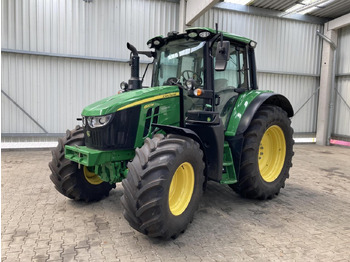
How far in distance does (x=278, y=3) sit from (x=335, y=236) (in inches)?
355

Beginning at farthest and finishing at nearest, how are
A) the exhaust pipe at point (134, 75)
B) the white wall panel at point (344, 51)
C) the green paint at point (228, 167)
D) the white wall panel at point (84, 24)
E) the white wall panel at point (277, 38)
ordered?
the white wall panel at point (344, 51)
the white wall panel at point (277, 38)
the white wall panel at point (84, 24)
the exhaust pipe at point (134, 75)
the green paint at point (228, 167)

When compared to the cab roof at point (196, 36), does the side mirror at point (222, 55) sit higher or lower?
lower

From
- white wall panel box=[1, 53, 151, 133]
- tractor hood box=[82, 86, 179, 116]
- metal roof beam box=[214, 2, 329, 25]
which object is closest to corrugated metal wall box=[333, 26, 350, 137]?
metal roof beam box=[214, 2, 329, 25]

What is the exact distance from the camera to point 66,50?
8.74 m

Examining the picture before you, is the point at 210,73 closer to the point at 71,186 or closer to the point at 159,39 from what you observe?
the point at 159,39

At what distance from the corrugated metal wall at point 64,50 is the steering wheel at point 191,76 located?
4.23 metres

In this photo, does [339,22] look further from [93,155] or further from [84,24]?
[93,155]

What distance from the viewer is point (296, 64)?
11.7 meters

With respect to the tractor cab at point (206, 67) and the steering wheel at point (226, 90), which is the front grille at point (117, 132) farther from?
the steering wheel at point (226, 90)

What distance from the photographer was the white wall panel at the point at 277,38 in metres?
10.4

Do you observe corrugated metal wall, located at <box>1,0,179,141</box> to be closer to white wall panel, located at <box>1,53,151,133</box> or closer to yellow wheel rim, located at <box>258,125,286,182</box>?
white wall panel, located at <box>1,53,151,133</box>

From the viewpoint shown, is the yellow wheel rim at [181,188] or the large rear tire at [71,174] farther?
the large rear tire at [71,174]

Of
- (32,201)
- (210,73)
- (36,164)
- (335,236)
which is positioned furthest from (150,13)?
(335,236)

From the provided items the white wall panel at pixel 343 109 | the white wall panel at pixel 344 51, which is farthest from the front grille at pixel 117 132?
the white wall panel at pixel 344 51
